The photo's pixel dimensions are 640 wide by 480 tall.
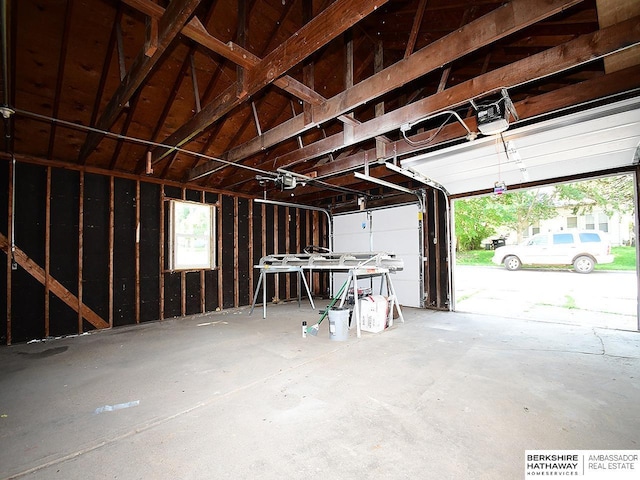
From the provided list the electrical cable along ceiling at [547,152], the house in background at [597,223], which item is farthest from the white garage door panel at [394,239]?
the house in background at [597,223]

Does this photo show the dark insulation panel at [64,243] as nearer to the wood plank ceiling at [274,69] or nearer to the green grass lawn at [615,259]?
the wood plank ceiling at [274,69]

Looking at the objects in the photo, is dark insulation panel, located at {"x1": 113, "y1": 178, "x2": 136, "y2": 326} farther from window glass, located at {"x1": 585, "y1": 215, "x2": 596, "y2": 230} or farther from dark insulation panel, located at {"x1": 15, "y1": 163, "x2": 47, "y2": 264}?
window glass, located at {"x1": 585, "y1": 215, "x2": 596, "y2": 230}

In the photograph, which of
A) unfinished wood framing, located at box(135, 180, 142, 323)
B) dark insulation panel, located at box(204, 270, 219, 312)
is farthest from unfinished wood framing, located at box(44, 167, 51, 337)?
dark insulation panel, located at box(204, 270, 219, 312)

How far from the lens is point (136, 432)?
6.59 ft

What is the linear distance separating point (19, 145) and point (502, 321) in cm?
832

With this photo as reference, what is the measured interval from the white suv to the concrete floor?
671 centimetres

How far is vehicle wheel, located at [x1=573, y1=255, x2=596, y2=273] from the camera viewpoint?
933cm

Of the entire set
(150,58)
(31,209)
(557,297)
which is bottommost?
(557,297)

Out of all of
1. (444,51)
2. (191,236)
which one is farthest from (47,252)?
(444,51)

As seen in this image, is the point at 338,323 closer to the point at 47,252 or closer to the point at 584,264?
the point at 47,252

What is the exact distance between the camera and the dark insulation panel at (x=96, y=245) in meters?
4.88

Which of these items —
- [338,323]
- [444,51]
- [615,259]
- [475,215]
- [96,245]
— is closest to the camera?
[444,51]

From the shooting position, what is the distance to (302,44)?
7.29 feet

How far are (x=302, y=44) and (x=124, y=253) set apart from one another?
4.98m
